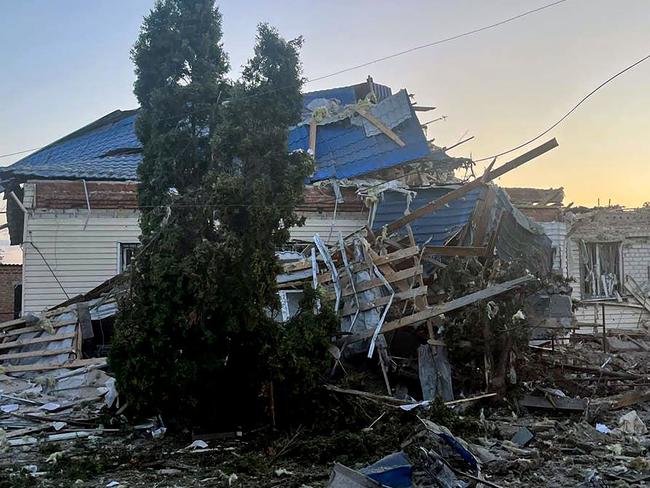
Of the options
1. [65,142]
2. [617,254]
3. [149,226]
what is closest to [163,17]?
[149,226]

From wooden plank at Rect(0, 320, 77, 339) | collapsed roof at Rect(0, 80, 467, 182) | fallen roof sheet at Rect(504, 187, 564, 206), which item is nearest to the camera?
wooden plank at Rect(0, 320, 77, 339)

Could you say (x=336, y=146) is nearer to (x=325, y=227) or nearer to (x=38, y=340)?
(x=325, y=227)

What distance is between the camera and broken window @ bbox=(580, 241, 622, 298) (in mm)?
18000

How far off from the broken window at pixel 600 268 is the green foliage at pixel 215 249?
1262 centimetres

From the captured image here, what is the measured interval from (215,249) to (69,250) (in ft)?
26.4

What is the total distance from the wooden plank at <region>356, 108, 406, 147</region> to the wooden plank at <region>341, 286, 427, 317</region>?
681cm

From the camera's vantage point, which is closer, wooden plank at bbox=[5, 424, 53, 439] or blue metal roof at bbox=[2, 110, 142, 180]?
wooden plank at bbox=[5, 424, 53, 439]

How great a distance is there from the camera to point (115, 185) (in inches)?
559

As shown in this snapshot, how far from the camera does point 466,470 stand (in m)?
5.96

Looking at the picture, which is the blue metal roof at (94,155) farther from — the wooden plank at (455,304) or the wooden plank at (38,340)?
the wooden plank at (455,304)

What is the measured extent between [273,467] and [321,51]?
8530mm

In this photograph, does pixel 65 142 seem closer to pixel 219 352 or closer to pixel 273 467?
pixel 219 352

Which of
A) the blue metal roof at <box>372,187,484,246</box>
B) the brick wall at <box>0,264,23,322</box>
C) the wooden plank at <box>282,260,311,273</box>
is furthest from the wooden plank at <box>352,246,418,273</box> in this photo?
the brick wall at <box>0,264,23,322</box>

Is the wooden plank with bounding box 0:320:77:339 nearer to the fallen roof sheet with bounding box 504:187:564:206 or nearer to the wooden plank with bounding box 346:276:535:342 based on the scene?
the wooden plank with bounding box 346:276:535:342
